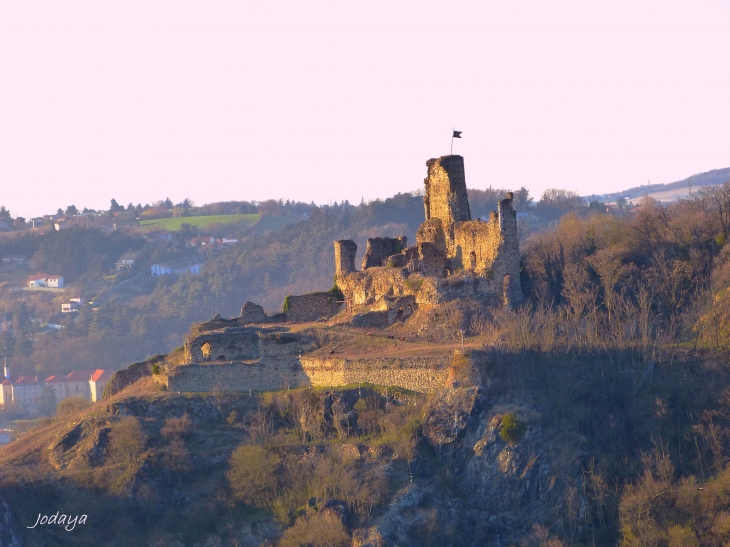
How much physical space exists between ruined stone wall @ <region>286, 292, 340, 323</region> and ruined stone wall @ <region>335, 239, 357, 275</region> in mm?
2027

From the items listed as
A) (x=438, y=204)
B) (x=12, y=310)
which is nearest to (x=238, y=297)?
(x=12, y=310)

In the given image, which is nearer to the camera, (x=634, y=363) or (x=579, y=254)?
(x=634, y=363)

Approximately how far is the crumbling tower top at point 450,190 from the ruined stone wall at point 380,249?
13.0 feet

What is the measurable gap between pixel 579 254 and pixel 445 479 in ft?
50.8

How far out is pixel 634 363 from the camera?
48719 mm

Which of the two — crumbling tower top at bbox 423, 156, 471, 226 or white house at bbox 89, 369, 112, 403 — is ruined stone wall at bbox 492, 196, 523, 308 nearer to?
crumbling tower top at bbox 423, 156, 471, 226

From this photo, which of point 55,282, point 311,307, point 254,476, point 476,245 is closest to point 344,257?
point 311,307

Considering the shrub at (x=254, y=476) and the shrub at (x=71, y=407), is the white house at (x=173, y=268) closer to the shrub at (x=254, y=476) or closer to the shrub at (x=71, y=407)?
the shrub at (x=71, y=407)

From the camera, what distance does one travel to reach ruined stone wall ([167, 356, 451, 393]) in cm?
4859

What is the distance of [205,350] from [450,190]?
1212 cm

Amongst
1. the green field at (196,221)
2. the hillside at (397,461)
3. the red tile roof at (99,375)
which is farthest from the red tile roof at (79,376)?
the hillside at (397,461)

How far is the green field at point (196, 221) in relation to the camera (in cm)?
17762

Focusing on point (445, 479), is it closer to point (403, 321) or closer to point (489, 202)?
point (403, 321)

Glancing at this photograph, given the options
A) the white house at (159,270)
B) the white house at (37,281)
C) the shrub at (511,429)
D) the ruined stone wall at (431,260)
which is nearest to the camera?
the shrub at (511,429)
